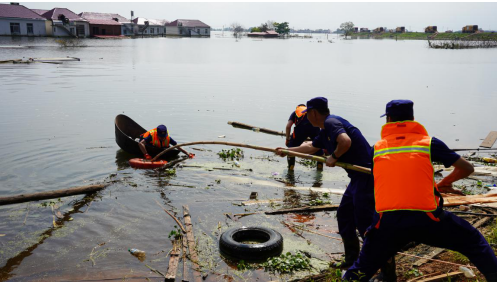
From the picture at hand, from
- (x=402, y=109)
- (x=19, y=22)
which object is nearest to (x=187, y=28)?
(x=19, y=22)

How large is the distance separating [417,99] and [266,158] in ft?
54.9

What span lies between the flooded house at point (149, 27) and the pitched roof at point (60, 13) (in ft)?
80.7

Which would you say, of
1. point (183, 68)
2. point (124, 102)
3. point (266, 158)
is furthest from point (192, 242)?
point (183, 68)

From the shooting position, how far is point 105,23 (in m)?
89.6

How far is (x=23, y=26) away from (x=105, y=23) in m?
20.6

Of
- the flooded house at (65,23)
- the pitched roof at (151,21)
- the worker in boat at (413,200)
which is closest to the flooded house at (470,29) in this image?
the pitched roof at (151,21)

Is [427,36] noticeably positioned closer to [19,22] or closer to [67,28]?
[67,28]

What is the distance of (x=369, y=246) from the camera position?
4.26 m

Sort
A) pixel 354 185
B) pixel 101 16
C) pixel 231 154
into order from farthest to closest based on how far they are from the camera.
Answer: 1. pixel 101 16
2. pixel 231 154
3. pixel 354 185

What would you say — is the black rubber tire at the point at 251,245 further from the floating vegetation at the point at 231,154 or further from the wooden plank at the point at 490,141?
the wooden plank at the point at 490,141

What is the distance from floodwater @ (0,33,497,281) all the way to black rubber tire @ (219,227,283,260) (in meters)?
0.24

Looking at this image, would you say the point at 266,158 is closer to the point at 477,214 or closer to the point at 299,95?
the point at 477,214

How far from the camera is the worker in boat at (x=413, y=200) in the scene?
12.9ft

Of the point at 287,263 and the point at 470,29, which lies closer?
the point at 287,263
